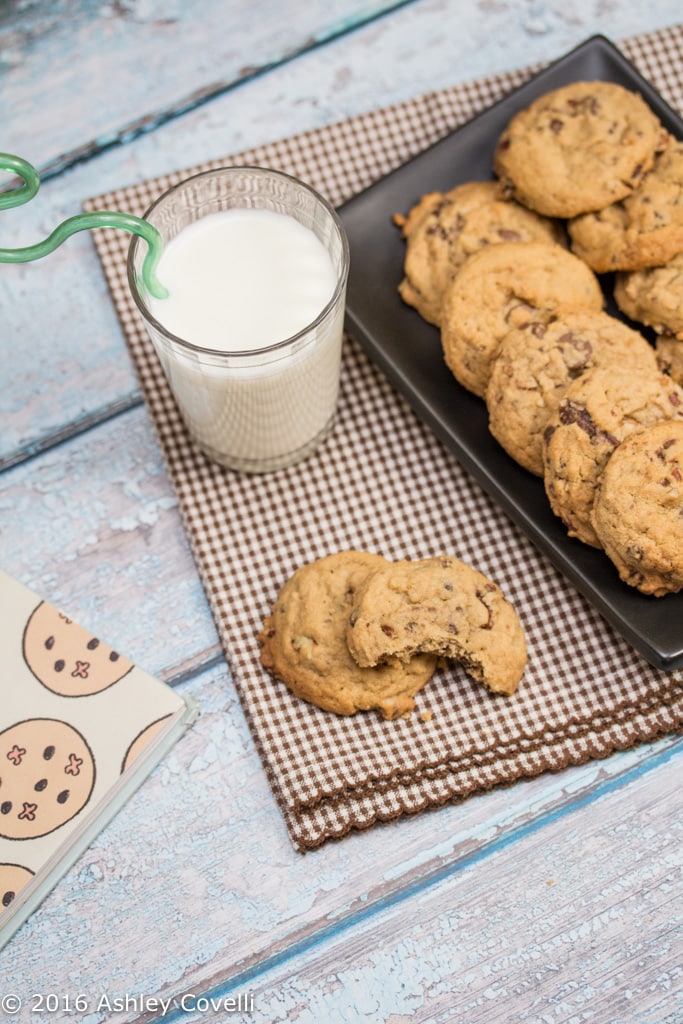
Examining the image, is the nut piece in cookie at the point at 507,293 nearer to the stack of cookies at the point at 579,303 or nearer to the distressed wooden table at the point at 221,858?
the stack of cookies at the point at 579,303

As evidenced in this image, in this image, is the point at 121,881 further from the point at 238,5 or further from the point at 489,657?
the point at 238,5

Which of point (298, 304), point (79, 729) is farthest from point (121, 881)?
point (298, 304)

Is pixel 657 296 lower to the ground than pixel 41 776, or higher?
higher

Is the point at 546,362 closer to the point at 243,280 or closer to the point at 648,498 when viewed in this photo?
the point at 648,498

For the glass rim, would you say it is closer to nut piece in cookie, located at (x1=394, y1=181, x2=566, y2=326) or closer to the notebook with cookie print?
nut piece in cookie, located at (x1=394, y1=181, x2=566, y2=326)

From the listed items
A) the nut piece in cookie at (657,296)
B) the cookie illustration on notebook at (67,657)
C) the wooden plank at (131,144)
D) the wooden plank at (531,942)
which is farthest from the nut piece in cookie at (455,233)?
the wooden plank at (531,942)

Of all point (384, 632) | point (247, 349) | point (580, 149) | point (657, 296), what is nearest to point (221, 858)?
point (384, 632)

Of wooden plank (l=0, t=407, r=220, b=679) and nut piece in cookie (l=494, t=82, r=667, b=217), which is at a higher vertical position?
nut piece in cookie (l=494, t=82, r=667, b=217)

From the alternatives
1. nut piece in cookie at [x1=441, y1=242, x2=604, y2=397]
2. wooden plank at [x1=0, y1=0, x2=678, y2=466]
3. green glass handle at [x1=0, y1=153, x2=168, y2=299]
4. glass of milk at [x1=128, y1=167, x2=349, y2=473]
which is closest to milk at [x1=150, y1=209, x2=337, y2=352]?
glass of milk at [x1=128, y1=167, x2=349, y2=473]
